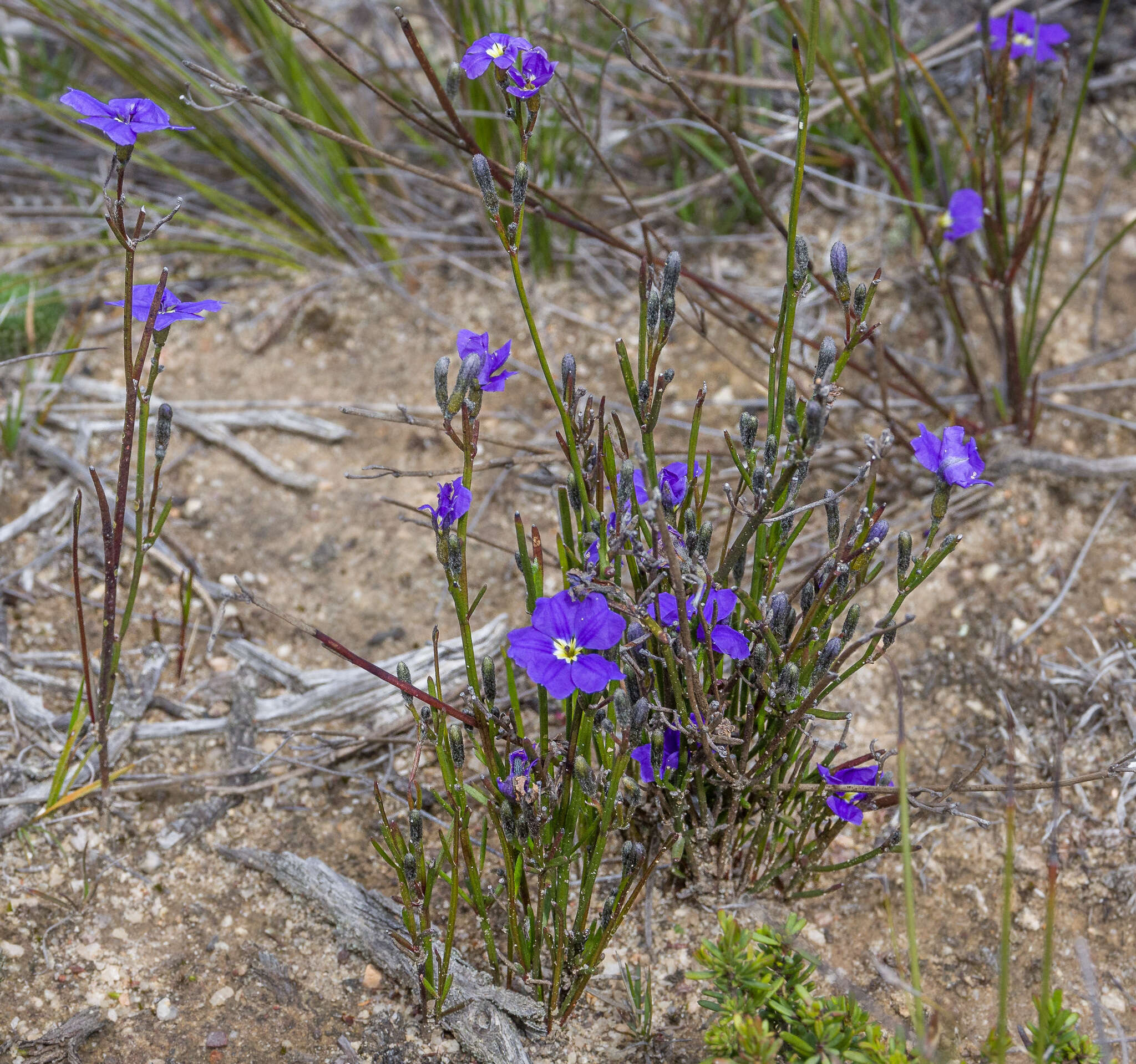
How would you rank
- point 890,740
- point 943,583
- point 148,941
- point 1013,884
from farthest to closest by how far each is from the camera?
point 943,583
point 890,740
point 1013,884
point 148,941

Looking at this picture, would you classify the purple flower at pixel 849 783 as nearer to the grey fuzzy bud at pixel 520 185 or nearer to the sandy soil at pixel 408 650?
the sandy soil at pixel 408 650

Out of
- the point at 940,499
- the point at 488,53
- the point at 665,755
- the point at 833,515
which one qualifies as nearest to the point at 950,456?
the point at 940,499

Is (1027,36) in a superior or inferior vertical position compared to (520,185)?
superior

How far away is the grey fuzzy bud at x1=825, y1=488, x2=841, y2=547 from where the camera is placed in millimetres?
1450

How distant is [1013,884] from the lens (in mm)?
2051

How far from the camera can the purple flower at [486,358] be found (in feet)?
4.68

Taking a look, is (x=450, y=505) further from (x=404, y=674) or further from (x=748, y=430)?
(x=748, y=430)

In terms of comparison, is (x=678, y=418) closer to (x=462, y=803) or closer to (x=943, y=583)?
(x=943, y=583)

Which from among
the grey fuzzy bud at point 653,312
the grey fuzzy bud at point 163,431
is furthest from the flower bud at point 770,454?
the grey fuzzy bud at point 163,431

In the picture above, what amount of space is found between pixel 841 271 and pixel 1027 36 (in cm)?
203

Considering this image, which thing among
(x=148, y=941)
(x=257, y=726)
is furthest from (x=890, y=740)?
(x=148, y=941)

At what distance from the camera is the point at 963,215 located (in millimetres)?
2615

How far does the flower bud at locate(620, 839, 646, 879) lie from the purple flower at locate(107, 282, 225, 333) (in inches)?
40.2

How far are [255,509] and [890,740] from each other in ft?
5.83
